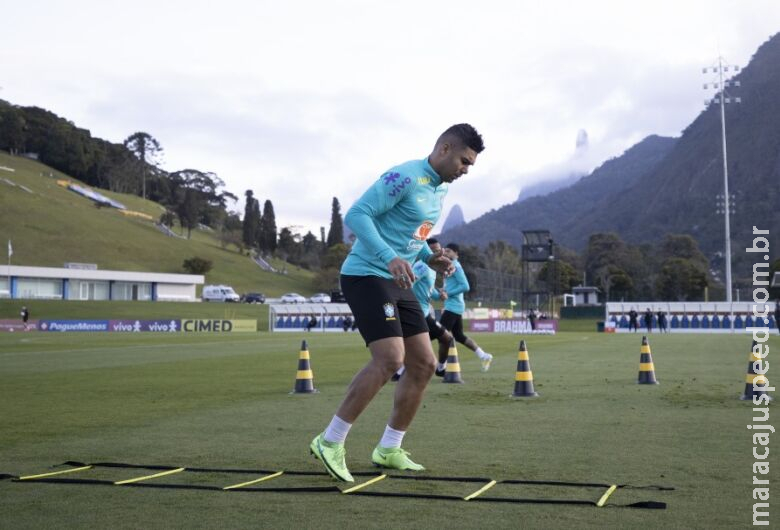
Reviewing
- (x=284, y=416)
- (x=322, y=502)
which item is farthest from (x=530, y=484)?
(x=284, y=416)

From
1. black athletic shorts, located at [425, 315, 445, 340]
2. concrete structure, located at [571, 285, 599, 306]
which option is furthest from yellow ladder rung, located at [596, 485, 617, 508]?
concrete structure, located at [571, 285, 599, 306]

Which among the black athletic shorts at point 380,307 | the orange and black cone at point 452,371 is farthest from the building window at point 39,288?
the black athletic shorts at point 380,307

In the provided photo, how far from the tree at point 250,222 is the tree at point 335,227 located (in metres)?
13.5

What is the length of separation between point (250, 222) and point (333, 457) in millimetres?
→ 137518

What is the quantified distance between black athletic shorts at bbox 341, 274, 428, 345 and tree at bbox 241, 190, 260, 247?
13626 cm

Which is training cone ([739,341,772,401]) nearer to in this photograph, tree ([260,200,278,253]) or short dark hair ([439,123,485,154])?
short dark hair ([439,123,485,154])

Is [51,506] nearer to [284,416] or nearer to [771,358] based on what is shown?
[284,416]

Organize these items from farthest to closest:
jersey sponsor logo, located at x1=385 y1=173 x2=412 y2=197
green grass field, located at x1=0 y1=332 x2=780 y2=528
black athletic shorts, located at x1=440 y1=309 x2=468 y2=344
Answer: black athletic shorts, located at x1=440 y1=309 x2=468 y2=344 < jersey sponsor logo, located at x1=385 y1=173 x2=412 y2=197 < green grass field, located at x1=0 y1=332 x2=780 y2=528

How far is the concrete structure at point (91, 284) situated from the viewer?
86.9m

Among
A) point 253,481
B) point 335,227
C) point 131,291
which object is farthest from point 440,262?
point 335,227

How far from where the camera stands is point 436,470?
575 centimetres

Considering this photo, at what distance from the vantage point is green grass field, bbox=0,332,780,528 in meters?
4.34

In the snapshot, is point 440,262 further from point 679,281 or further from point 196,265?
point 196,265

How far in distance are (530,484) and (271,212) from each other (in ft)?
466
